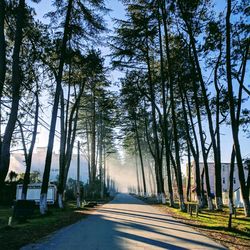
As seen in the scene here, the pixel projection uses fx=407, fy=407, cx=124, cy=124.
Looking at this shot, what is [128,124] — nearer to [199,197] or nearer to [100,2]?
[199,197]

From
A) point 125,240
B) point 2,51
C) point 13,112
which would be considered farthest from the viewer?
point 13,112

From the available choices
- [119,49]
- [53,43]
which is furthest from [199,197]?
[53,43]

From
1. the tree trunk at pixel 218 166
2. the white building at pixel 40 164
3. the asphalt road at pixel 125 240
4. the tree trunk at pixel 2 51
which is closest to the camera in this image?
the asphalt road at pixel 125 240

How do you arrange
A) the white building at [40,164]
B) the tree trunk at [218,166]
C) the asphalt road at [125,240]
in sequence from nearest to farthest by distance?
the asphalt road at [125,240], the tree trunk at [218,166], the white building at [40,164]

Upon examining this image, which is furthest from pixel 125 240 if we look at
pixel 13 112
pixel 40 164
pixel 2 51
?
pixel 40 164

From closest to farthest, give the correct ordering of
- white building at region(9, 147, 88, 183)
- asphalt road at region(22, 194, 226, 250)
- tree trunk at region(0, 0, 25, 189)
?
1. asphalt road at region(22, 194, 226, 250)
2. tree trunk at region(0, 0, 25, 189)
3. white building at region(9, 147, 88, 183)

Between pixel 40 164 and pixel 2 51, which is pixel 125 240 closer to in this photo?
pixel 2 51

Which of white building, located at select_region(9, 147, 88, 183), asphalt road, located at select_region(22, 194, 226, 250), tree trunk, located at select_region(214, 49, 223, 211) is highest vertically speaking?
white building, located at select_region(9, 147, 88, 183)

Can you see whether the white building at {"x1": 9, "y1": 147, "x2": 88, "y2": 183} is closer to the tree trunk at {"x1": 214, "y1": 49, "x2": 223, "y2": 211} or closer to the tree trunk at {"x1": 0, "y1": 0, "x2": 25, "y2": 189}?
the tree trunk at {"x1": 214, "y1": 49, "x2": 223, "y2": 211}

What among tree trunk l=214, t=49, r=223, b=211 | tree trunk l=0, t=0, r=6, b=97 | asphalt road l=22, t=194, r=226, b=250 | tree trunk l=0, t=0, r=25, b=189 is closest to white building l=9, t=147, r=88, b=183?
tree trunk l=214, t=49, r=223, b=211

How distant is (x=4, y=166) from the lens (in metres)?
16.2

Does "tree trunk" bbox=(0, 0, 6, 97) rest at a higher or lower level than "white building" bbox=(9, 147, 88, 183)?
lower

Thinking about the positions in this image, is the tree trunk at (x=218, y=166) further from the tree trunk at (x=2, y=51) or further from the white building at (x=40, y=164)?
the white building at (x=40, y=164)

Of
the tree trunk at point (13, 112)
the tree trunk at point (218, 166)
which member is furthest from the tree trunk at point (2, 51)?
the tree trunk at point (218, 166)
